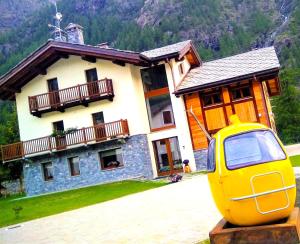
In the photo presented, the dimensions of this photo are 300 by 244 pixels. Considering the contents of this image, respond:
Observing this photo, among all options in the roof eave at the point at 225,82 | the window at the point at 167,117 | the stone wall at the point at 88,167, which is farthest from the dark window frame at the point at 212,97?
the stone wall at the point at 88,167

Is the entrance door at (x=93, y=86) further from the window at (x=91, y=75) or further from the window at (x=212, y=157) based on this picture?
the window at (x=212, y=157)

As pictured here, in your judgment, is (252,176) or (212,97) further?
(212,97)

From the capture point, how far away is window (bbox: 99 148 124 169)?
28.6 metres

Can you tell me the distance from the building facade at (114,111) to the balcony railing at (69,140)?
0.22 feet

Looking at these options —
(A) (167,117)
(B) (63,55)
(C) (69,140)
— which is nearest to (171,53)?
A: (A) (167,117)

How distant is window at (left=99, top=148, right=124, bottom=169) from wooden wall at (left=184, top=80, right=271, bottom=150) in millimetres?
4915

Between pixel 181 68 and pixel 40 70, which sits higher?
pixel 40 70

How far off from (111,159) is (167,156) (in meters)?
3.69

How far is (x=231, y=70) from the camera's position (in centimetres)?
2784

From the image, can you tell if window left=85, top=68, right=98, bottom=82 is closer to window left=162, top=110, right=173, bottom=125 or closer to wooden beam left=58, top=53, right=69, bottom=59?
wooden beam left=58, top=53, right=69, bottom=59

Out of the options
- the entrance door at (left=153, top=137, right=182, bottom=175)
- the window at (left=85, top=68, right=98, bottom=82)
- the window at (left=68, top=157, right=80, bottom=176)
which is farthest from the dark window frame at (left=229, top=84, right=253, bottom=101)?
the window at (left=68, top=157, right=80, bottom=176)

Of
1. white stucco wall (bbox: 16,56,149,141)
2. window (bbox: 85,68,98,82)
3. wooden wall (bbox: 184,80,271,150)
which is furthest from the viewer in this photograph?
window (bbox: 85,68,98,82)

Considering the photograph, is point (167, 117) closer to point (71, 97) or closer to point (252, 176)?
point (71, 97)

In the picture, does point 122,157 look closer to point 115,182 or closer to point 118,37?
point 115,182
